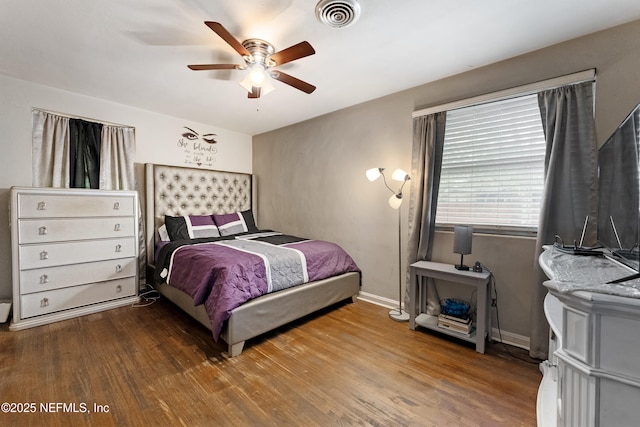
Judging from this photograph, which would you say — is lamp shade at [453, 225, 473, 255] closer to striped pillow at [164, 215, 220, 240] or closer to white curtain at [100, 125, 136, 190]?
striped pillow at [164, 215, 220, 240]

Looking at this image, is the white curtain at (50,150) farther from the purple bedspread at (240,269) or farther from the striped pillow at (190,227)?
the purple bedspread at (240,269)

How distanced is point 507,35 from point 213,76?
2.45 meters

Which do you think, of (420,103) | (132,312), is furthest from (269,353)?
(420,103)

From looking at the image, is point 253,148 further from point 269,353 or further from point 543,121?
point 543,121

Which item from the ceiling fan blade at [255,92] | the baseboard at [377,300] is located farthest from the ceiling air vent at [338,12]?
the baseboard at [377,300]

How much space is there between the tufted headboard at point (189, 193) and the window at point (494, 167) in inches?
123

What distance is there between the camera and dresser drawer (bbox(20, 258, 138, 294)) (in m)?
2.42

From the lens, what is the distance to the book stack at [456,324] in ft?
7.18

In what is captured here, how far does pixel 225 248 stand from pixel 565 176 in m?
2.94

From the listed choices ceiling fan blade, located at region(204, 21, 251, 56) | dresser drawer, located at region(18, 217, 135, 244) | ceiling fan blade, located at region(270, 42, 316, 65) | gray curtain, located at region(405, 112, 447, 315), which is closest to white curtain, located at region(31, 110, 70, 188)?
dresser drawer, located at region(18, 217, 135, 244)

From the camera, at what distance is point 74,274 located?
2633mm

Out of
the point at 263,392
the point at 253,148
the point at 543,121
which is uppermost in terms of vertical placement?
the point at 253,148

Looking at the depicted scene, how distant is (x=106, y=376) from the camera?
1746mm

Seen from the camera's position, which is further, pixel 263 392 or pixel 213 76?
pixel 213 76
